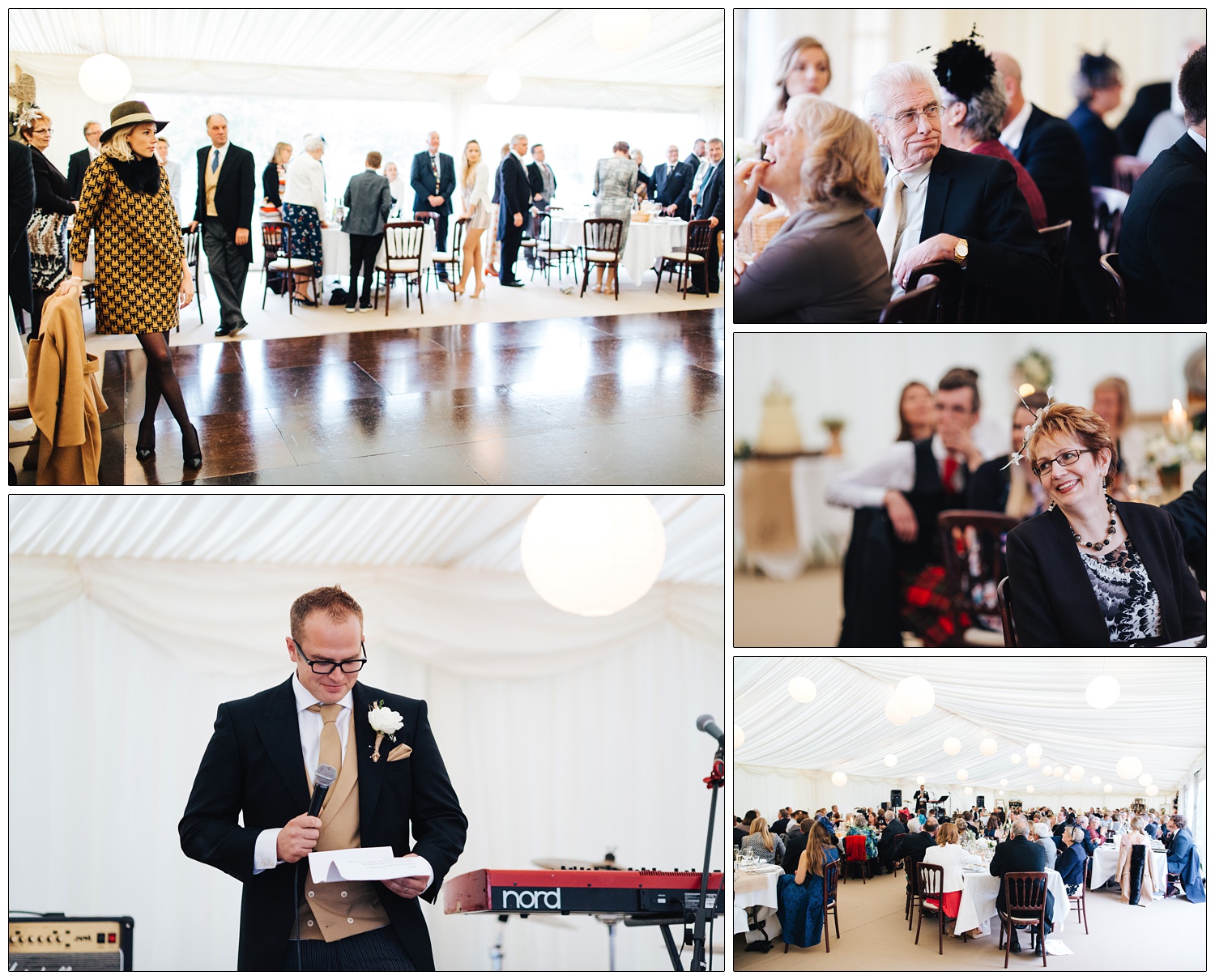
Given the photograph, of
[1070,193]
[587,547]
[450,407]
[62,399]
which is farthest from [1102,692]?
[62,399]

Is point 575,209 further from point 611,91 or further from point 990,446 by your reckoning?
point 990,446

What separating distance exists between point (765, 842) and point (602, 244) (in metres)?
1.89

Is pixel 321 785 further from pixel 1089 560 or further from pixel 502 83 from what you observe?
pixel 1089 560

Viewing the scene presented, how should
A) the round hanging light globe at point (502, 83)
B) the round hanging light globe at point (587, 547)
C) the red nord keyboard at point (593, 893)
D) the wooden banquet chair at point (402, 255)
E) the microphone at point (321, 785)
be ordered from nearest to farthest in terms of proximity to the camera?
1. the microphone at point (321, 785)
2. the red nord keyboard at point (593, 893)
3. the round hanging light globe at point (587, 547)
4. the round hanging light globe at point (502, 83)
5. the wooden banquet chair at point (402, 255)

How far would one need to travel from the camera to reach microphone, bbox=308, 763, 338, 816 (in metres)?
2.45

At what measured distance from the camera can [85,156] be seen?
10.0ft

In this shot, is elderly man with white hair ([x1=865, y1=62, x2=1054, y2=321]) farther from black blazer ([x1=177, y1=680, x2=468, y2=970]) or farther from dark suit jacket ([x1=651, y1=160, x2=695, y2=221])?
black blazer ([x1=177, y1=680, x2=468, y2=970])

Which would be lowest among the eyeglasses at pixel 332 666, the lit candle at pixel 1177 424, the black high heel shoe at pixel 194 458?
the eyeglasses at pixel 332 666

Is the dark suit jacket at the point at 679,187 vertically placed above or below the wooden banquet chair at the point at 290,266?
above

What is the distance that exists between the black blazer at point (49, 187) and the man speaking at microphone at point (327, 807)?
152cm

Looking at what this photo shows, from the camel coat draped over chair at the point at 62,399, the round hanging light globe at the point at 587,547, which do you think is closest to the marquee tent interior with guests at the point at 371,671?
the round hanging light globe at the point at 587,547

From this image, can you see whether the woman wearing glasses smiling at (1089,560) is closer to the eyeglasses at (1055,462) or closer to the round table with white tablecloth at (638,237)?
the eyeglasses at (1055,462)

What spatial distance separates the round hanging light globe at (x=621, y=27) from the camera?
10.1 feet

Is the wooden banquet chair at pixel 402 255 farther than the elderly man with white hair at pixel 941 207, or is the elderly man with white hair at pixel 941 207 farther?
the wooden banquet chair at pixel 402 255
